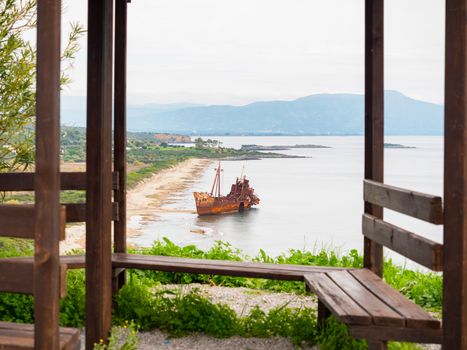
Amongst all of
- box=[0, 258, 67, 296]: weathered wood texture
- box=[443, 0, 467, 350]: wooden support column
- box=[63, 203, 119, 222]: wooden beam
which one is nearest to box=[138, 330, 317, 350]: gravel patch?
box=[63, 203, 119, 222]: wooden beam

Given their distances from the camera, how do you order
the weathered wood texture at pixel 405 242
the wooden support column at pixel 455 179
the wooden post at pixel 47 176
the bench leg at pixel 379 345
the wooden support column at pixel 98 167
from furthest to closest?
the wooden support column at pixel 98 167
the bench leg at pixel 379 345
the weathered wood texture at pixel 405 242
the wooden support column at pixel 455 179
the wooden post at pixel 47 176

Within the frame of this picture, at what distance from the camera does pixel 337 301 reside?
144 inches

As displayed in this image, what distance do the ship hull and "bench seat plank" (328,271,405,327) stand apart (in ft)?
28.4

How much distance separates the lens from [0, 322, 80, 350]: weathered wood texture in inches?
112

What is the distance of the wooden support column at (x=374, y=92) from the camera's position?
4.39 m

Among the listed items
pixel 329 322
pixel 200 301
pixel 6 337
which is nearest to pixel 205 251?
pixel 200 301

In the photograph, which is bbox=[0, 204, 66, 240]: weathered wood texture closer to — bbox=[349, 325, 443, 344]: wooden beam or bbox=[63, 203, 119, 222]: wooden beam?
bbox=[349, 325, 443, 344]: wooden beam

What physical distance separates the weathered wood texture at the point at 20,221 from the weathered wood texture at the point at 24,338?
0.43 meters

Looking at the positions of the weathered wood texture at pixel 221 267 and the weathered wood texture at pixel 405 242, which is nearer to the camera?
the weathered wood texture at pixel 405 242

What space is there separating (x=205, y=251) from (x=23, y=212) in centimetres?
425

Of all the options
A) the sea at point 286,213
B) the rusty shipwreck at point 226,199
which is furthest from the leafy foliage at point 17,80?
the rusty shipwreck at point 226,199

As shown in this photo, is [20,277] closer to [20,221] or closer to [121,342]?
[20,221]

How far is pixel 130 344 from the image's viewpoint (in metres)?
3.86

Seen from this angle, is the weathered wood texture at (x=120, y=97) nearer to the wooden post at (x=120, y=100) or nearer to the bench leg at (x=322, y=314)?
the wooden post at (x=120, y=100)
